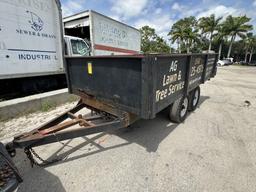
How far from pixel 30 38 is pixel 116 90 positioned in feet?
12.3

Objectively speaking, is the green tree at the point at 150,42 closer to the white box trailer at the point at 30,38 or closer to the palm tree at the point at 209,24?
the palm tree at the point at 209,24

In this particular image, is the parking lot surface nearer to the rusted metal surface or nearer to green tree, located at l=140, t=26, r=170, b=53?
the rusted metal surface

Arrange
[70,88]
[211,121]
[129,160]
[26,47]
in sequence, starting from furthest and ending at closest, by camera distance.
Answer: [26,47], [211,121], [70,88], [129,160]

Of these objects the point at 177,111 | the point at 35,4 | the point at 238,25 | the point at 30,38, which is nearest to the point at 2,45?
the point at 30,38

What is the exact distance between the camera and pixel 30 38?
15.2ft

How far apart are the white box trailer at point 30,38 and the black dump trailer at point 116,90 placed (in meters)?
2.12

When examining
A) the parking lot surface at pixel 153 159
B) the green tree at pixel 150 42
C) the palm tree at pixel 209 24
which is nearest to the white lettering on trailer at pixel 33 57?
the parking lot surface at pixel 153 159

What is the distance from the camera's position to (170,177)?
7.35ft

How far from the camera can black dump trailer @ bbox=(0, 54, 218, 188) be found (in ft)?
6.87

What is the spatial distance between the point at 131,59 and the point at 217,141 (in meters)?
2.49

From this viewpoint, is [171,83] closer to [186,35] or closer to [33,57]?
[33,57]

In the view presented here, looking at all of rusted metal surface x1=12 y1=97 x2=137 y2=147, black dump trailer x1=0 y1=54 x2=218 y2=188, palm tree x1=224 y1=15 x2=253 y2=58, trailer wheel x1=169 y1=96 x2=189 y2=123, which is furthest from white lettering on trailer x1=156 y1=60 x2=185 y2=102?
palm tree x1=224 y1=15 x2=253 y2=58

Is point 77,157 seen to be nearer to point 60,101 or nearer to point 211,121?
point 60,101

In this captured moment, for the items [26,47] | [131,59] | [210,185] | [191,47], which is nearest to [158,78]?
[131,59]
